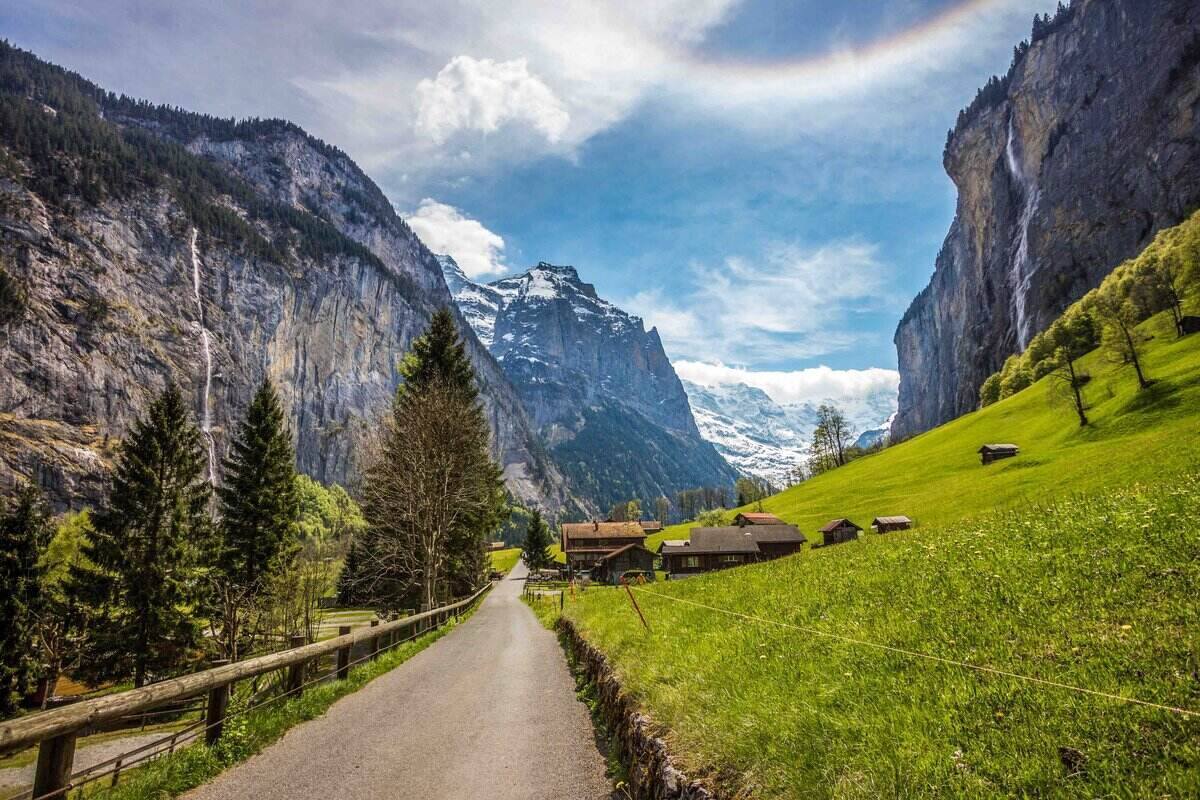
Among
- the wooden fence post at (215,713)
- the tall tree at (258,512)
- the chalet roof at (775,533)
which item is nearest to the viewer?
the wooden fence post at (215,713)

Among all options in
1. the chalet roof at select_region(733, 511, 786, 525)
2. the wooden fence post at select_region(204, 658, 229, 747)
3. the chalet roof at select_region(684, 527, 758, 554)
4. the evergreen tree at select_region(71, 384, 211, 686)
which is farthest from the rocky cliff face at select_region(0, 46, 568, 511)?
the wooden fence post at select_region(204, 658, 229, 747)

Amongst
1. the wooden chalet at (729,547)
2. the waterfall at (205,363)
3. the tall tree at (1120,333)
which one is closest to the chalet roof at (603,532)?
the wooden chalet at (729,547)

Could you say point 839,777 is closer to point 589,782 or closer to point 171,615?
point 589,782

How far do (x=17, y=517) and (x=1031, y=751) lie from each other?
49.4 m

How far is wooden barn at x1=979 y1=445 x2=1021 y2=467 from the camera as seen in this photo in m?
72.3

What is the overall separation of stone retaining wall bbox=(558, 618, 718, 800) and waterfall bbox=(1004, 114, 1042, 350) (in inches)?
7329

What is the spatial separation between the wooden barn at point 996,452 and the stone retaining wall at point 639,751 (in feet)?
260

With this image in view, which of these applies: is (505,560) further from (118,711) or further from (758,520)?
(118,711)

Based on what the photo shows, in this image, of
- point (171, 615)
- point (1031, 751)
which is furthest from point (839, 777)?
point (171, 615)

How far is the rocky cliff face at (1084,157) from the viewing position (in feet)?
412

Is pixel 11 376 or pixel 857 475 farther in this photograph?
pixel 11 376

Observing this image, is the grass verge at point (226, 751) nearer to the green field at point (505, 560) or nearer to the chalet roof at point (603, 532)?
the chalet roof at point (603, 532)

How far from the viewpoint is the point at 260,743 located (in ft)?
29.3

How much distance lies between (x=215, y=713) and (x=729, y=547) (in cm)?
7881
